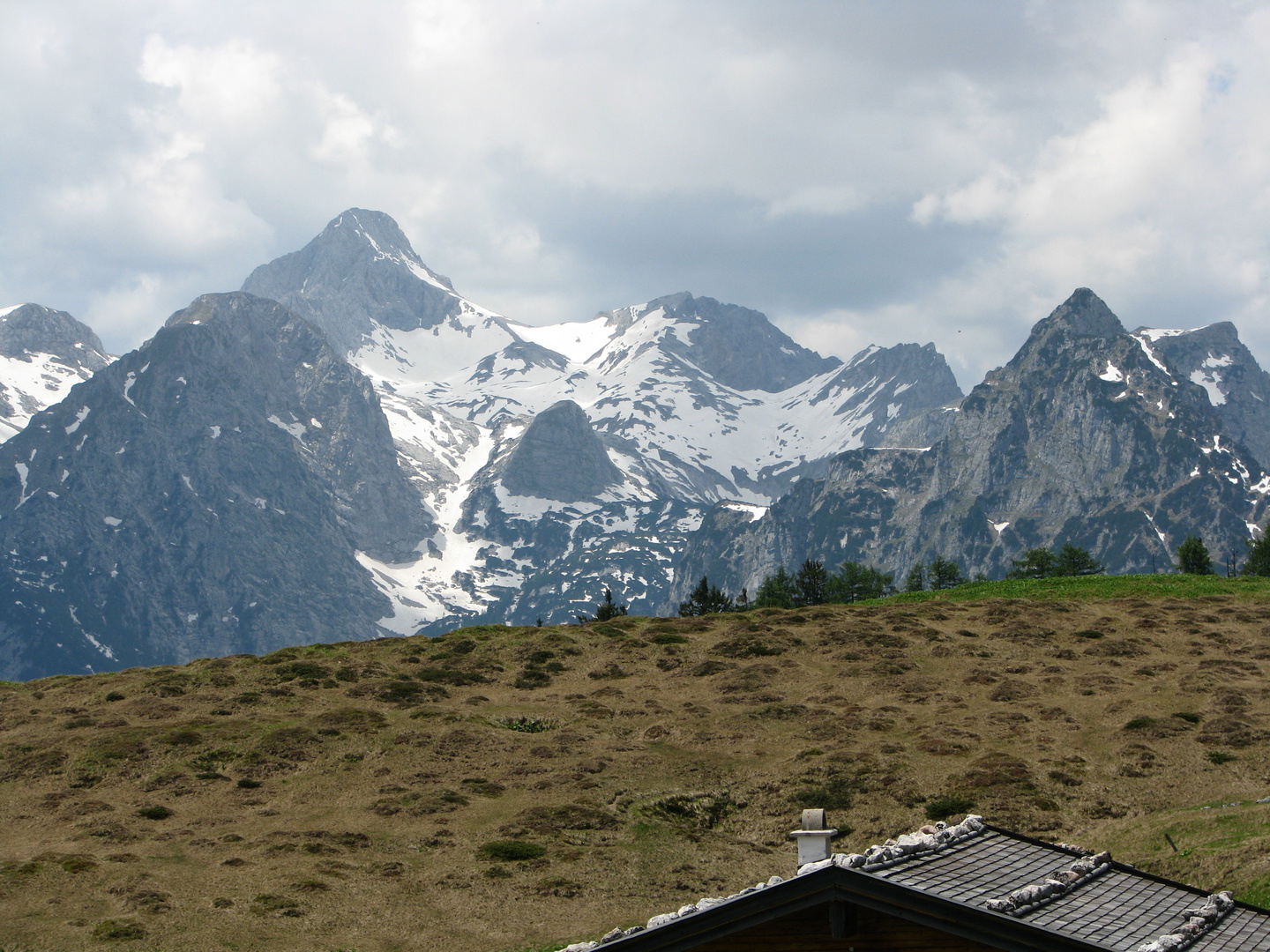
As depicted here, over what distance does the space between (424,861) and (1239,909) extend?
1195 inches

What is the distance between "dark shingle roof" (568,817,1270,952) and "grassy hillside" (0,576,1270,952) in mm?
13768

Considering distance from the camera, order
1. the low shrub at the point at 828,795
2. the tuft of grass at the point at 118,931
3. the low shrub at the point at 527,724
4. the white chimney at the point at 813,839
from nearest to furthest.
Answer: the white chimney at the point at 813,839
the tuft of grass at the point at 118,931
the low shrub at the point at 828,795
the low shrub at the point at 527,724

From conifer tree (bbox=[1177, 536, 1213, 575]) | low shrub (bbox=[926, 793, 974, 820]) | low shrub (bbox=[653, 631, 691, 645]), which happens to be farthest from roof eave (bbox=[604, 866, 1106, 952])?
conifer tree (bbox=[1177, 536, 1213, 575])

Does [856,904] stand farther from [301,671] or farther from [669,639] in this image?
[669,639]

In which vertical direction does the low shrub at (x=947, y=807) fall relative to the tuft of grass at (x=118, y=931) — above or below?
above

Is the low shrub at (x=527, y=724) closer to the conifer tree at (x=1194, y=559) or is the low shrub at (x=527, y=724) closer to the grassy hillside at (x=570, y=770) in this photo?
the grassy hillside at (x=570, y=770)

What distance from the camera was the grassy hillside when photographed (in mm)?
36781

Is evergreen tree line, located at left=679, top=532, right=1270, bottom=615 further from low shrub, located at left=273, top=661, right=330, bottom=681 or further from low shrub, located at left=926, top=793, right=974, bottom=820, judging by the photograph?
low shrub, located at left=926, top=793, right=974, bottom=820

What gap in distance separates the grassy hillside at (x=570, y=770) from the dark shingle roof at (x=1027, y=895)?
1377 cm

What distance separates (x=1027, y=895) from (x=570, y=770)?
1517 inches

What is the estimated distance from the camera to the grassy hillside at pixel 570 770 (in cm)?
3678

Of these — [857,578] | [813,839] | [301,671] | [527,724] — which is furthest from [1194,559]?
[813,839]

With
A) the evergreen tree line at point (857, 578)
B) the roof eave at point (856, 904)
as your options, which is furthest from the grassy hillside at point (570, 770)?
the evergreen tree line at point (857, 578)

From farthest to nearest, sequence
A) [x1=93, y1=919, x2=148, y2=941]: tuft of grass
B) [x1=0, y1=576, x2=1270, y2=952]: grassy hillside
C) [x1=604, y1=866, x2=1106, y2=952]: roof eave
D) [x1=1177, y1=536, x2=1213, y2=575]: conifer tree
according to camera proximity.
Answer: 1. [x1=1177, y1=536, x2=1213, y2=575]: conifer tree
2. [x1=0, y1=576, x2=1270, y2=952]: grassy hillside
3. [x1=93, y1=919, x2=148, y2=941]: tuft of grass
4. [x1=604, y1=866, x2=1106, y2=952]: roof eave
